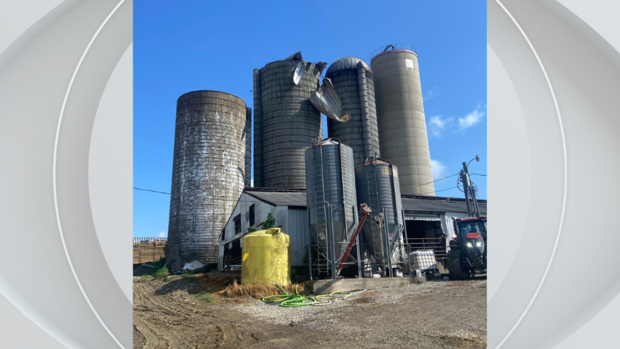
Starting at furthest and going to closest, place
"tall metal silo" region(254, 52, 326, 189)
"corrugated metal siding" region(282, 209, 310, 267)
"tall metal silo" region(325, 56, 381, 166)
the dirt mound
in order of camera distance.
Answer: "tall metal silo" region(325, 56, 381, 166), "tall metal silo" region(254, 52, 326, 189), "corrugated metal siding" region(282, 209, 310, 267), the dirt mound

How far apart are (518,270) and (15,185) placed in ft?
16.9

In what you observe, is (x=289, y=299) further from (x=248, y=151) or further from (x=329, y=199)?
(x=248, y=151)

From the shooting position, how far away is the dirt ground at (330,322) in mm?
5961

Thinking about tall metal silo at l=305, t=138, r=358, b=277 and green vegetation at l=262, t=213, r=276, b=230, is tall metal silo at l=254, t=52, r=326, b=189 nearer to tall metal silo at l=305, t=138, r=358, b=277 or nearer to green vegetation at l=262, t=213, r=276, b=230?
green vegetation at l=262, t=213, r=276, b=230

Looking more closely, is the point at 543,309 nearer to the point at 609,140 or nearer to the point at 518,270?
the point at 518,270

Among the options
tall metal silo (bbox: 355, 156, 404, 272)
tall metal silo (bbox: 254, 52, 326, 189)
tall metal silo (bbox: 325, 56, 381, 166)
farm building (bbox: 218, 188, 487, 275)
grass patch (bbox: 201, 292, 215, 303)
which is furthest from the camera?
tall metal silo (bbox: 325, 56, 381, 166)

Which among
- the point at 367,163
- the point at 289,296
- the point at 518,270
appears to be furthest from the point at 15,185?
the point at 367,163

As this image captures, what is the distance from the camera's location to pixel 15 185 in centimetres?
371

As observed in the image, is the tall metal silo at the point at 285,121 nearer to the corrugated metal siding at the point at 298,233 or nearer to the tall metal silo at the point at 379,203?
the corrugated metal siding at the point at 298,233

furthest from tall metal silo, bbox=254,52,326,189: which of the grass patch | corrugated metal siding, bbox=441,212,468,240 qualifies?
the grass patch

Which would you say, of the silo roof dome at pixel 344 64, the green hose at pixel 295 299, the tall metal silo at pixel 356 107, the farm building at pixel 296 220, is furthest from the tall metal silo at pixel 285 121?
the green hose at pixel 295 299

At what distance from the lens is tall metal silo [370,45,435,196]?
30891 mm

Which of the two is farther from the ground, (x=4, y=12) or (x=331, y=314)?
(x=4, y=12)

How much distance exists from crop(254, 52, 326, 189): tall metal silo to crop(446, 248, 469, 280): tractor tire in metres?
14.7
